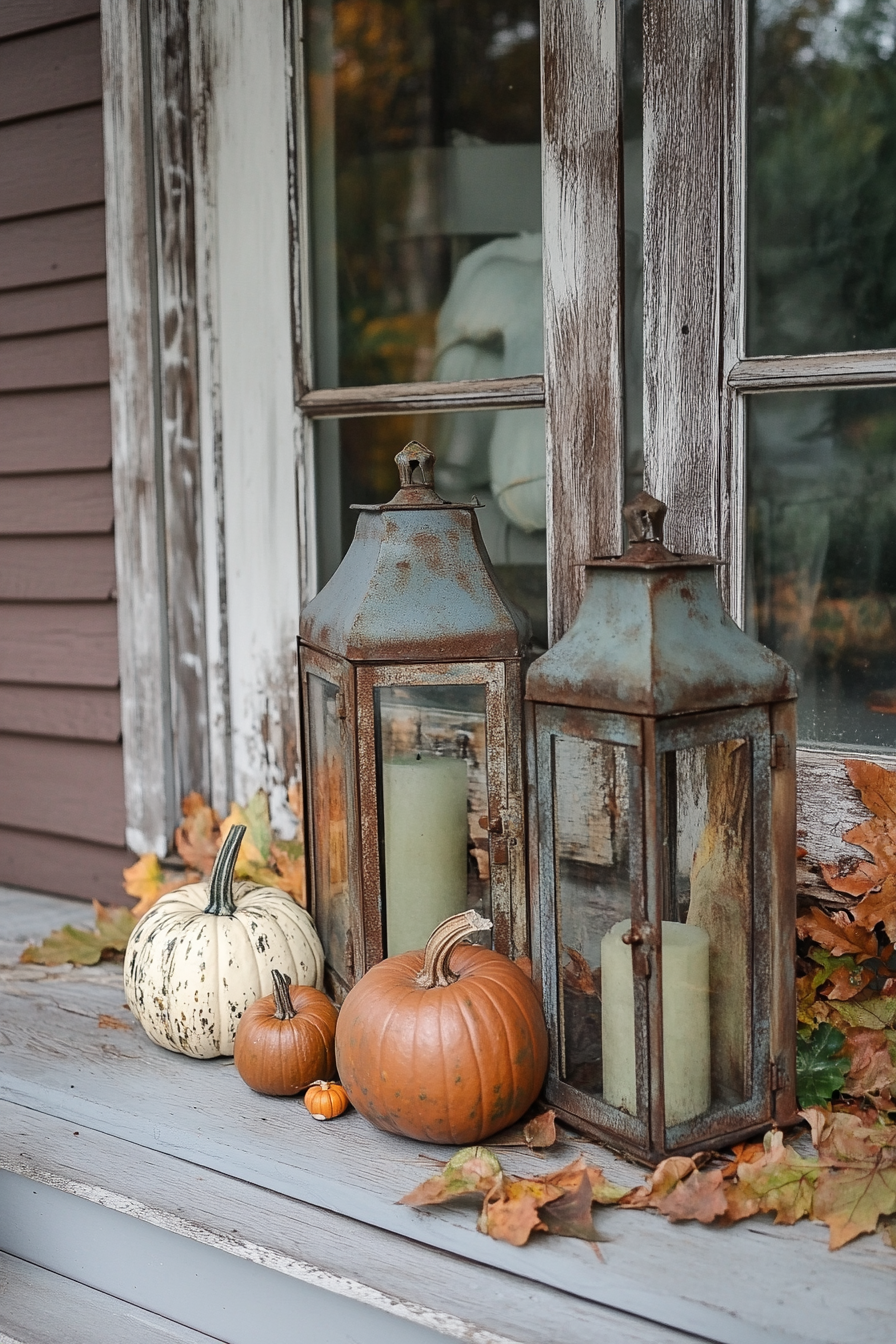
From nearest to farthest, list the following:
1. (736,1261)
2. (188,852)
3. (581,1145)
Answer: (736,1261) → (581,1145) → (188,852)

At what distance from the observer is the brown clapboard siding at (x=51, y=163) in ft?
9.61

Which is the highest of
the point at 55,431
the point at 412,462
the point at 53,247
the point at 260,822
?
the point at 53,247

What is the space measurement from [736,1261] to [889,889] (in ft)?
2.45

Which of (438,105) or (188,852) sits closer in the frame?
(438,105)

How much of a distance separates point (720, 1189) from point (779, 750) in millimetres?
594

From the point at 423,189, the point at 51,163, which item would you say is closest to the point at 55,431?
the point at 51,163

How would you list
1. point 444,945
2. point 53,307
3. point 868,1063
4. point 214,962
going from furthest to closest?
1. point 53,307
2. point 214,962
3. point 868,1063
4. point 444,945

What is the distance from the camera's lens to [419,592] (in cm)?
202

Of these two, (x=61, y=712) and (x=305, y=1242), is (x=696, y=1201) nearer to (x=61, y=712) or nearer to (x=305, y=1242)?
(x=305, y=1242)

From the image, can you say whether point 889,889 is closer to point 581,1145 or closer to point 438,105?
Answer: point 581,1145

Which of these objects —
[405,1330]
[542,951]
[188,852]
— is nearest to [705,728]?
[542,951]

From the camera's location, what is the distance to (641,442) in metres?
2.43

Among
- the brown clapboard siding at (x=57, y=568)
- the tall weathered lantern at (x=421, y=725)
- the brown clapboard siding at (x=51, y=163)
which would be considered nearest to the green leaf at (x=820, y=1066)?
the tall weathered lantern at (x=421, y=725)

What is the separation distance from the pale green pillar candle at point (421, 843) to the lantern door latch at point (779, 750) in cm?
56
